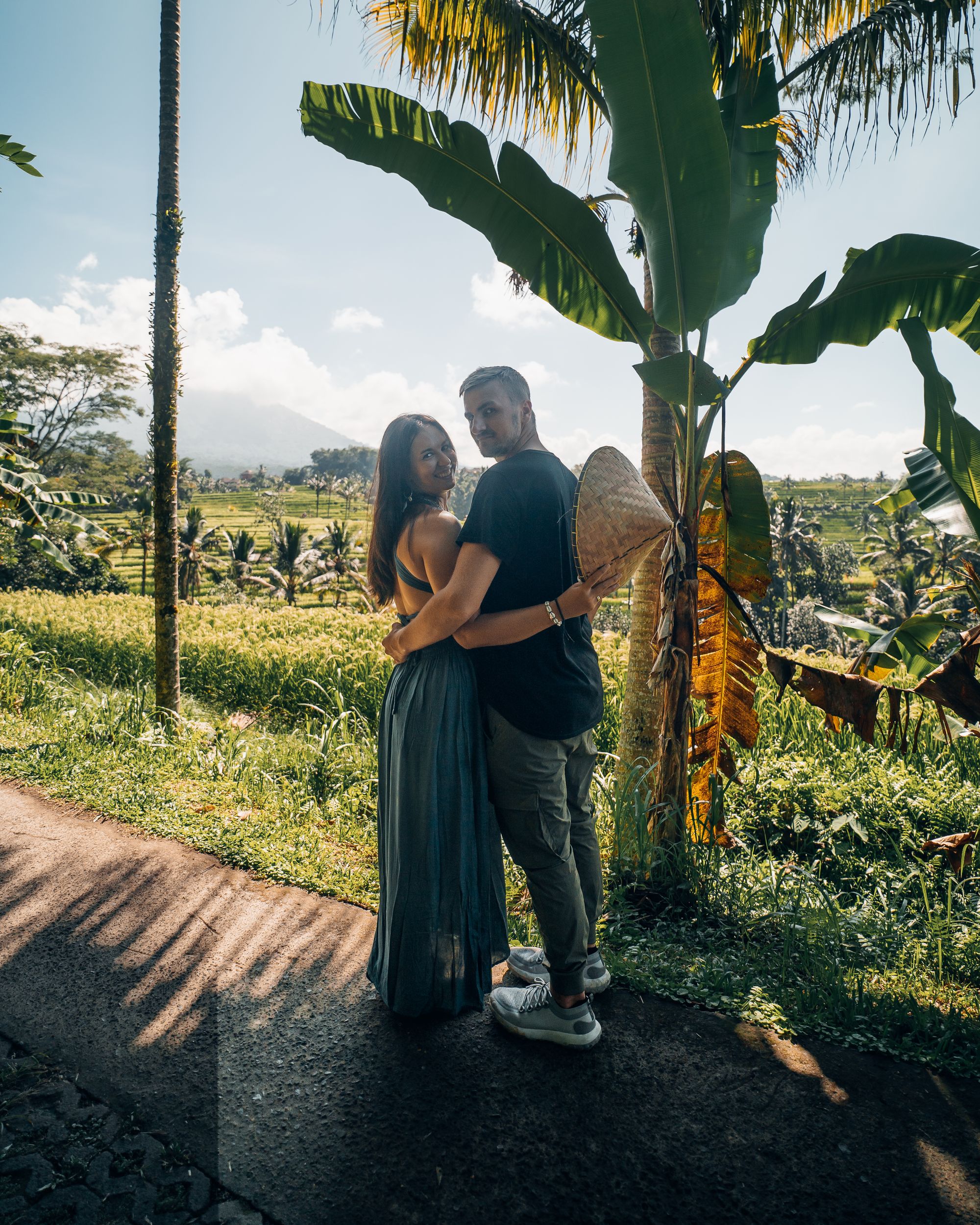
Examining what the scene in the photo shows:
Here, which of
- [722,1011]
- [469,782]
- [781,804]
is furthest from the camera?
[781,804]

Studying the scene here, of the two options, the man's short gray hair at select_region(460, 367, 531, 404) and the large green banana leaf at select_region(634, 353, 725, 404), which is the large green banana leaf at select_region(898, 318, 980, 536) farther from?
the man's short gray hair at select_region(460, 367, 531, 404)

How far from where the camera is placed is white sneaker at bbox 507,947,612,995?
235 cm

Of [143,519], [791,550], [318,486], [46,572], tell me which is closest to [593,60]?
[46,572]

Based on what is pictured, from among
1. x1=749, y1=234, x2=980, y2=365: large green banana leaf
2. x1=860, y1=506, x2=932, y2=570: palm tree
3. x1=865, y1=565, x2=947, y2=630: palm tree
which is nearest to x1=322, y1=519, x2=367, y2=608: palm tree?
x1=865, y1=565, x2=947, y2=630: palm tree

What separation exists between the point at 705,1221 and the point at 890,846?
2.68 metres

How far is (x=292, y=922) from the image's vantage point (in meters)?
2.83

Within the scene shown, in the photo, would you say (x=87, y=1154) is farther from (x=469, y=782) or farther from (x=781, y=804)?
(x=781, y=804)

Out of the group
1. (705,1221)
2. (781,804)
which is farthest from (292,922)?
(781,804)

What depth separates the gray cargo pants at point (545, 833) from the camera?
2080 mm

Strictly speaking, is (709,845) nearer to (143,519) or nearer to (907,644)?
(907,644)

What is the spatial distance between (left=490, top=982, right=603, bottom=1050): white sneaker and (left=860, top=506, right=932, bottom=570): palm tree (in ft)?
131

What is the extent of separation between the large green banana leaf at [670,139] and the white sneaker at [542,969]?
7.51ft

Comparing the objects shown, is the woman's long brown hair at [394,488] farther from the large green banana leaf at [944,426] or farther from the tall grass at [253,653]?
the tall grass at [253,653]

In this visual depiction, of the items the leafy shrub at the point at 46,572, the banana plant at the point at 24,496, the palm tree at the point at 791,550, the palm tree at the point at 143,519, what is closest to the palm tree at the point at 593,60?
the banana plant at the point at 24,496
